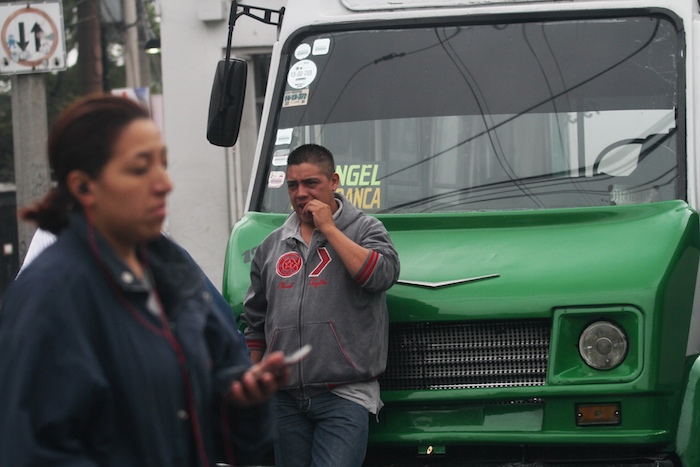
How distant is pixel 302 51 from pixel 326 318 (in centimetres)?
177

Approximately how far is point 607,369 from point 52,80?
3232cm

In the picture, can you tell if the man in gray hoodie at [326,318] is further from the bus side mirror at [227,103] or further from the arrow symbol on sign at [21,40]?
the arrow symbol on sign at [21,40]

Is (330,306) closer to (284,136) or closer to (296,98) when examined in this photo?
(284,136)

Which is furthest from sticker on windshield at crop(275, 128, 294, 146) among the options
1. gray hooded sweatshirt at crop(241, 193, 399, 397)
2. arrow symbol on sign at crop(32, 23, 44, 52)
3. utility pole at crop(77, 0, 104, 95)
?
utility pole at crop(77, 0, 104, 95)

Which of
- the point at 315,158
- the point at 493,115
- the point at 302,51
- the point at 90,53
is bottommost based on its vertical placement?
the point at 315,158

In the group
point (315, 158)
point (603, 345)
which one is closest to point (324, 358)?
point (315, 158)

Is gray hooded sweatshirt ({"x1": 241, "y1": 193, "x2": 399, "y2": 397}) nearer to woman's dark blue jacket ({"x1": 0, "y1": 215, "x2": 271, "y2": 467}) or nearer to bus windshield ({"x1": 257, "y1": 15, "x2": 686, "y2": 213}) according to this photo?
bus windshield ({"x1": 257, "y1": 15, "x2": 686, "y2": 213})

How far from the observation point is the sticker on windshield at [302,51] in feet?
20.1

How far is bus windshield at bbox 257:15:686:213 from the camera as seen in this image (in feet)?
18.0

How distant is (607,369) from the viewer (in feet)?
16.0

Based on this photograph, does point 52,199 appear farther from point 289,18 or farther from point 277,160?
point 289,18

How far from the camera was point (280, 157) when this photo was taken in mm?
5930

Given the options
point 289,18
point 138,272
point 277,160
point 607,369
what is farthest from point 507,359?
point 138,272

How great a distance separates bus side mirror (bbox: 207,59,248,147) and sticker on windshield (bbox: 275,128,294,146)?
1.26 ft
